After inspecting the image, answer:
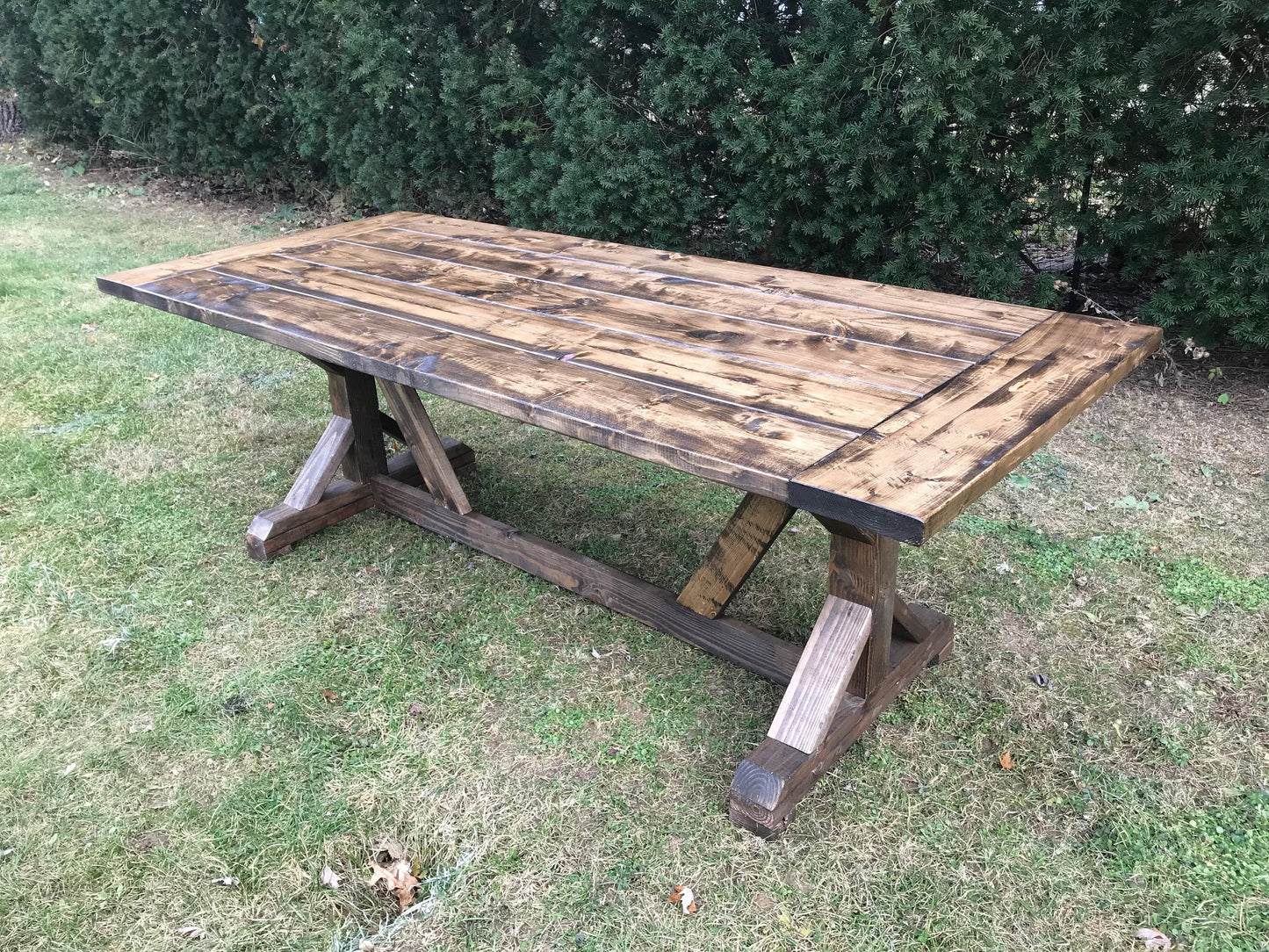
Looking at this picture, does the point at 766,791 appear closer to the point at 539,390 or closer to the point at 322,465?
the point at 539,390

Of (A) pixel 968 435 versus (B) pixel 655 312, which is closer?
(A) pixel 968 435

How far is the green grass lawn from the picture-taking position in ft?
6.04

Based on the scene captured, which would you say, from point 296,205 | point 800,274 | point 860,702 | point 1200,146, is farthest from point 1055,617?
point 296,205

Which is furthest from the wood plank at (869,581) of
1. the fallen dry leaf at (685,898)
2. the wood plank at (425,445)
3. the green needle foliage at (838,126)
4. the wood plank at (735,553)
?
the green needle foliage at (838,126)

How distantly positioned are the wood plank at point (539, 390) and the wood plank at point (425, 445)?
0.36 metres

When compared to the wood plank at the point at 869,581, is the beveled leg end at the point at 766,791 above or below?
below

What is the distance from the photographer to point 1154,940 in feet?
5.74

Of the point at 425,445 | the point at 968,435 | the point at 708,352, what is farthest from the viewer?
the point at 425,445

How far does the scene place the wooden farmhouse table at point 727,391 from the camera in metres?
1.68

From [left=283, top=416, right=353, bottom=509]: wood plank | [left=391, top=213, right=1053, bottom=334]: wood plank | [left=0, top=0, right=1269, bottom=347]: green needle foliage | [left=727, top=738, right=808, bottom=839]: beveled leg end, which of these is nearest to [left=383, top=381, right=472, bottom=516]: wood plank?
[left=283, top=416, right=353, bottom=509]: wood plank

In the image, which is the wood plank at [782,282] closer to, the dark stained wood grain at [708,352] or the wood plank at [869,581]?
the dark stained wood grain at [708,352]

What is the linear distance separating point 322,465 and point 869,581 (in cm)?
182

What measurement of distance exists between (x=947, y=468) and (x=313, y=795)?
1512mm

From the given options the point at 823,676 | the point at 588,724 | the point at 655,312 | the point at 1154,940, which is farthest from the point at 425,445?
the point at 1154,940
